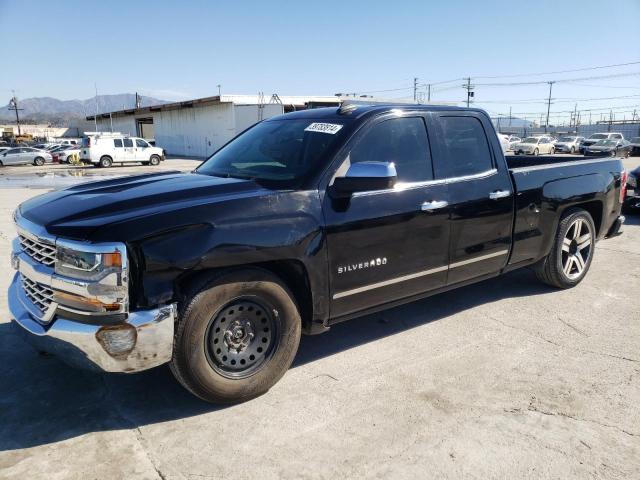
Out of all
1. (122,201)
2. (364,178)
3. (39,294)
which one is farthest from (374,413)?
(39,294)

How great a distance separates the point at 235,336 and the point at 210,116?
129ft

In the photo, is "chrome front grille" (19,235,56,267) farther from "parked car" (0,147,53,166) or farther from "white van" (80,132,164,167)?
"parked car" (0,147,53,166)

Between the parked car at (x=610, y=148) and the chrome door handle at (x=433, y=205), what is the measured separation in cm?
3326

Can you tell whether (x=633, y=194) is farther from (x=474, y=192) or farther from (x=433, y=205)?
(x=433, y=205)

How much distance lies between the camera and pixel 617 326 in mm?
4320

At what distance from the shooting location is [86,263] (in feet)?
8.46

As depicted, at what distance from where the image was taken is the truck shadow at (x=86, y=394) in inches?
112

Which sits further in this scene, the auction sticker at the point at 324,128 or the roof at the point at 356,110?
the roof at the point at 356,110

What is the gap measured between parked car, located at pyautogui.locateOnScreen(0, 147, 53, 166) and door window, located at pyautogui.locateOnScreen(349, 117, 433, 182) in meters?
39.7

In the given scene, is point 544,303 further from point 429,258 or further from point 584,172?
point 429,258

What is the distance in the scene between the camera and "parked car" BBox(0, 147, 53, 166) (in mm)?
35656

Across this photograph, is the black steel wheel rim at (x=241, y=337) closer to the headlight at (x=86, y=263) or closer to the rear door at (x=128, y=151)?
the headlight at (x=86, y=263)

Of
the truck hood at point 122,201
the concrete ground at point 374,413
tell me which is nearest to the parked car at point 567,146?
the concrete ground at point 374,413

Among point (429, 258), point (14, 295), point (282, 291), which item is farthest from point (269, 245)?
point (14, 295)
